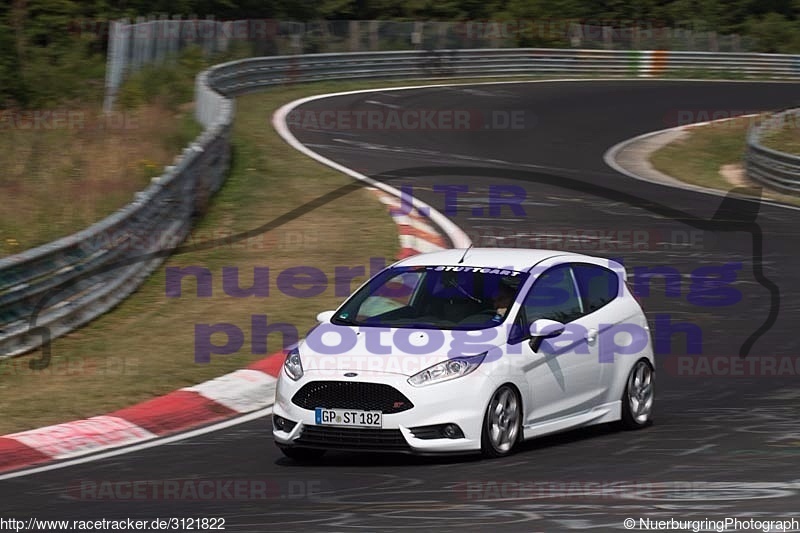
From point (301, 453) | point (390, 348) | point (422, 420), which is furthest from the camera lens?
point (301, 453)

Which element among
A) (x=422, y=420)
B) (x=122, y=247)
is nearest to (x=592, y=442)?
(x=422, y=420)

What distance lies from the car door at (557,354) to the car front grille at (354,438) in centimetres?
106

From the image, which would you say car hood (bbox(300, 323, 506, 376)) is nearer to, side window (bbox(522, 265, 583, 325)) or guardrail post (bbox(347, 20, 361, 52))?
side window (bbox(522, 265, 583, 325))

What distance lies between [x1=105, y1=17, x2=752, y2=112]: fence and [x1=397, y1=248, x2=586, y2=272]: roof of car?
23.8 metres

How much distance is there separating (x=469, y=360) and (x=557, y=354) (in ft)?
3.25

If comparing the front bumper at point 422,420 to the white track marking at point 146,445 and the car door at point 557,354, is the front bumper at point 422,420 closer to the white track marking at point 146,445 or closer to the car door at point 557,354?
the car door at point 557,354

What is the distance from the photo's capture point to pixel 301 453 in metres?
9.38

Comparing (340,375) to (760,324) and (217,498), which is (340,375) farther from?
(760,324)

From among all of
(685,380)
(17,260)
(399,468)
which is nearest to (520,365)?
(399,468)

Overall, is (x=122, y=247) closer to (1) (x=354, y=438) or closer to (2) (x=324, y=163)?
(1) (x=354, y=438)

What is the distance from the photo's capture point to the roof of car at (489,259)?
10258 millimetres

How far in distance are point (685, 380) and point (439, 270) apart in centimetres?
319
